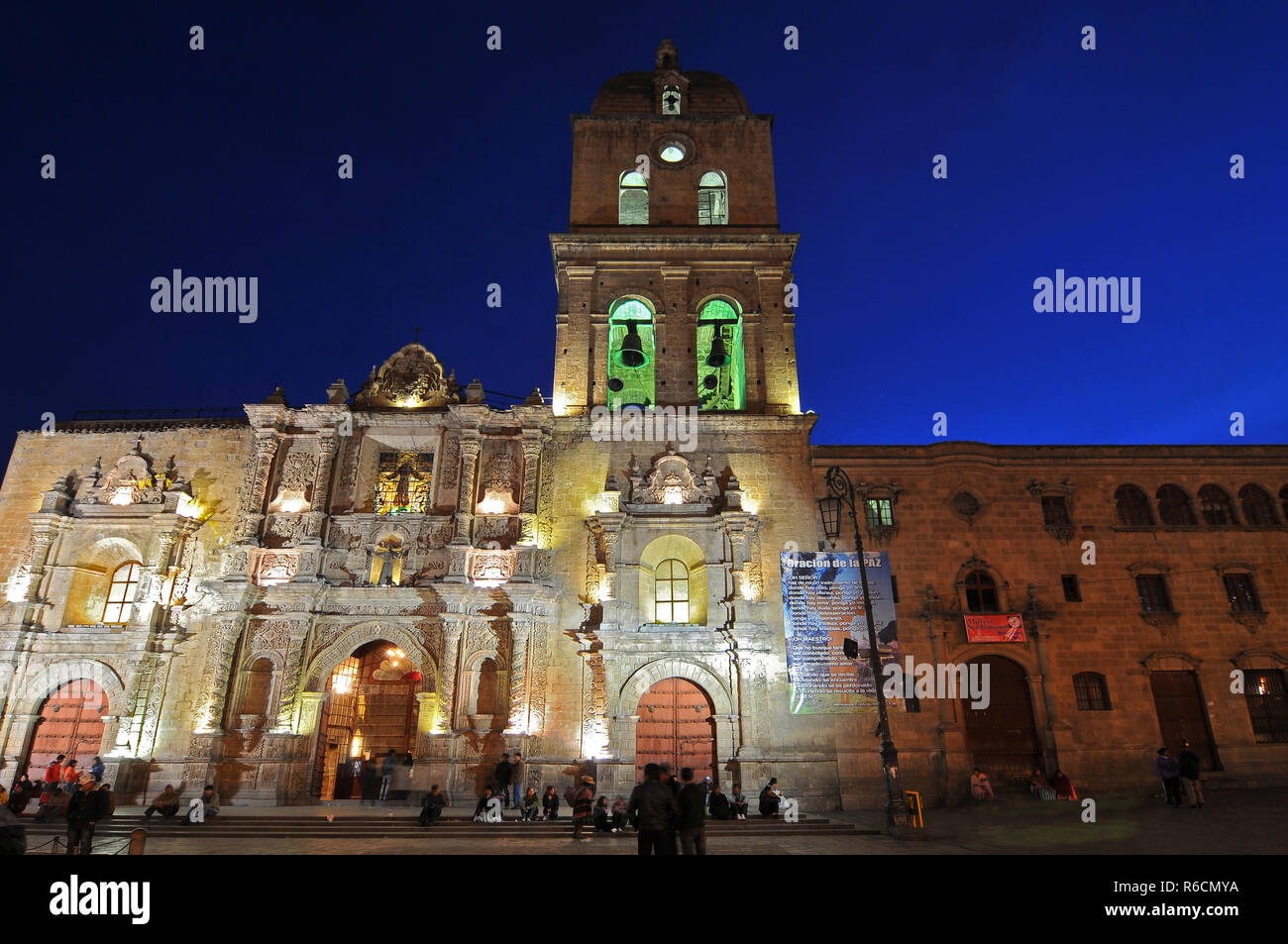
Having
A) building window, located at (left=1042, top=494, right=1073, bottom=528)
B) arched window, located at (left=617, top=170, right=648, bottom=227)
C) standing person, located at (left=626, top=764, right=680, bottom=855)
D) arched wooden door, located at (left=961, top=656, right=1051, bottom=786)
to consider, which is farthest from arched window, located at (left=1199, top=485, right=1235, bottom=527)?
standing person, located at (left=626, top=764, right=680, bottom=855)

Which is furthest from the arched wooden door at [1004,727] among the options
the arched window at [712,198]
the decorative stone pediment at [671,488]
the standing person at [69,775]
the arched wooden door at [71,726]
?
the arched wooden door at [71,726]

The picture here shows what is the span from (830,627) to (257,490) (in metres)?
16.9

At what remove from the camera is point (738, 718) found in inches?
744

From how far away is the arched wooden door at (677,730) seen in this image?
1894 cm

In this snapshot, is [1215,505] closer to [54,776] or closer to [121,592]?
[54,776]

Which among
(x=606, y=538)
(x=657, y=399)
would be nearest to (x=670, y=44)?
(x=657, y=399)

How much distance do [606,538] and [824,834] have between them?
30.0 feet

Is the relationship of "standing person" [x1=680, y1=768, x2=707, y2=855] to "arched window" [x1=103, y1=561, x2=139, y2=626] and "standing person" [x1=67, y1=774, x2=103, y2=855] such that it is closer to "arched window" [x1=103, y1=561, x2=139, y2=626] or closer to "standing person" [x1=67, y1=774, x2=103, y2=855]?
"standing person" [x1=67, y1=774, x2=103, y2=855]

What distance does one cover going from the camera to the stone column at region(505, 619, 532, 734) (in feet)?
60.4

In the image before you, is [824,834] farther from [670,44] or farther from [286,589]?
[670,44]

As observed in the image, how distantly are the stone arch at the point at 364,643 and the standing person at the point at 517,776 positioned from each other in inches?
120

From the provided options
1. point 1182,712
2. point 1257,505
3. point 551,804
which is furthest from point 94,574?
point 1257,505

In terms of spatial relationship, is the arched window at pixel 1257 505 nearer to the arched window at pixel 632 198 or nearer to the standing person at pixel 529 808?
the arched window at pixel 632 198

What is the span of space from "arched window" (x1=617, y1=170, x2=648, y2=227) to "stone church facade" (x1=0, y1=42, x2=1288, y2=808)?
227 cm
